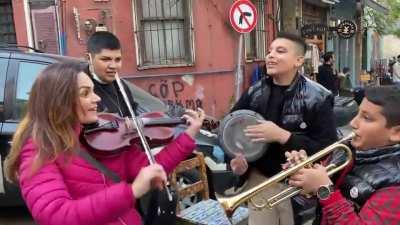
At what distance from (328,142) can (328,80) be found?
10.1 m

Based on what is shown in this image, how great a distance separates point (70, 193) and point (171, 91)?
7.60 meters

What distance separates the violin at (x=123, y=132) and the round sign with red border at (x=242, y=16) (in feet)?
19.8

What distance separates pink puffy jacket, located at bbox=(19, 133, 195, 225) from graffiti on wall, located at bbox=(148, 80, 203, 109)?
24.2 ft

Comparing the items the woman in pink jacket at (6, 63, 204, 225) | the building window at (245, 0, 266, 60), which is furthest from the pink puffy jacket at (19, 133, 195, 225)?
the building window at (245, 0, 266, 60)

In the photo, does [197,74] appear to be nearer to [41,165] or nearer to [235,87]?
[235,87]

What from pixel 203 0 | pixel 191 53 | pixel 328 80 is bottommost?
pixel 328 80

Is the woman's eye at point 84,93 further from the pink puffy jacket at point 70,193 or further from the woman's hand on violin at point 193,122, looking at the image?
the woman's hand on violin at point 193,122

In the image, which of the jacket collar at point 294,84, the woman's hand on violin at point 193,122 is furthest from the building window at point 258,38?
the woman's hand on violin at point 193,122

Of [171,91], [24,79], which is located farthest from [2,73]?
[171,91]

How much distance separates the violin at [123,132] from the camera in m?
1.94

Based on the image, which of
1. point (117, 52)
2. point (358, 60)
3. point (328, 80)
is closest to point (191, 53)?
point (328, 80)

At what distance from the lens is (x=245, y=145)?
2773 mm

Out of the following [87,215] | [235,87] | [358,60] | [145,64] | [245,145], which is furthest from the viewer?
[358,60]

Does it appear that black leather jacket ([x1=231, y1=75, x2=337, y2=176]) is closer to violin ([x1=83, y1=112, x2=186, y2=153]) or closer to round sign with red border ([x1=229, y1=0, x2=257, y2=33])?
violin ([x1=83, y1=112, x2=186, y2=153])
